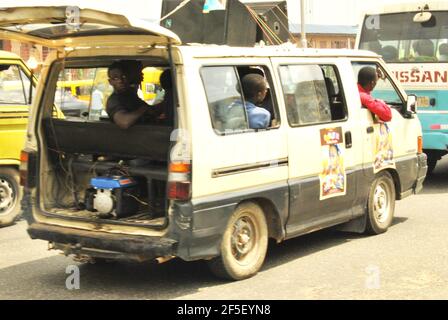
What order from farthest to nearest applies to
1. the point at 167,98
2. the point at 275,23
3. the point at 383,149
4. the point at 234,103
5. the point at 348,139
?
the point at 275,23, the point at 383,149, the point at 348,139, the point at 167,98, the point at 234,103

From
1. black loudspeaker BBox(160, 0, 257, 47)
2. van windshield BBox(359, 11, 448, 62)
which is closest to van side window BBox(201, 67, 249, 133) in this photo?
black loudspeaker BBox(160, 0, 257, 47)

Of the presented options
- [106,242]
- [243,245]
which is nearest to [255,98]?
[243,245]

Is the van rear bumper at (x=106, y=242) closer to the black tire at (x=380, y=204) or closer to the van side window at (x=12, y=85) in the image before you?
the black tire at (x=380, y=204)

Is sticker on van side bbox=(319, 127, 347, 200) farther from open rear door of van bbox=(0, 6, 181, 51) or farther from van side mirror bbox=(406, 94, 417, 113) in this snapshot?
open rear door of van bbox=(0, 6, 181, 51)

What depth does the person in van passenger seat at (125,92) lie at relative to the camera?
650 centimetres

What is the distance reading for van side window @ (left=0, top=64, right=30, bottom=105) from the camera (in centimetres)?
946

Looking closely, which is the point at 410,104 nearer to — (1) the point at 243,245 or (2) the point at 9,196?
(1) the point at 243,245

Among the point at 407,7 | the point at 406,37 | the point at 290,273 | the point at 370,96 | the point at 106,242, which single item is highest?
the point at 407,7

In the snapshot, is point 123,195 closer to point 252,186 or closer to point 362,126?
point 252,186

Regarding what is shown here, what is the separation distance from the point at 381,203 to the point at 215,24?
2.64m

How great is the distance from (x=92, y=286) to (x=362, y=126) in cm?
314

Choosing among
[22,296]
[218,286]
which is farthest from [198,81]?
[22,296]

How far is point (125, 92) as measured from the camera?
21.8 ft

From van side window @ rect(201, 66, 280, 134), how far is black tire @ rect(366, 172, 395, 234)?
1926mm
